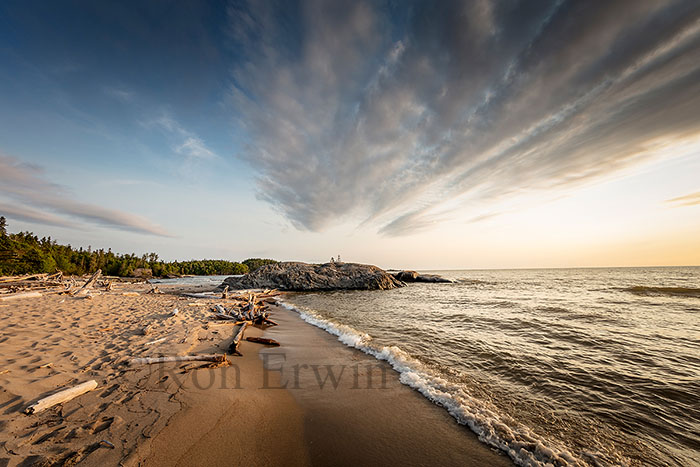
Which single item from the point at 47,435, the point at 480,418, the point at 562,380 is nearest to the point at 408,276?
the point at 562,380

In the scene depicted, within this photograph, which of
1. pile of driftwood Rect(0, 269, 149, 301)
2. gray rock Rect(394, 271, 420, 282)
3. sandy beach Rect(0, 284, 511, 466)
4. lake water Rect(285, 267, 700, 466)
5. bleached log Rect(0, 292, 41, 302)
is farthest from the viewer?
gray rock Rect(394, 271, 420, 282)

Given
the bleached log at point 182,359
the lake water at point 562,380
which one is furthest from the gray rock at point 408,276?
the bleached log at point 182,359

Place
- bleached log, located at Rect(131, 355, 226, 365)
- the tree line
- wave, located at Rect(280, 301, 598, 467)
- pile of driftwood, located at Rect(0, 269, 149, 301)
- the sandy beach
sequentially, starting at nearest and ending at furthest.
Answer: the sandy beach, wave, located at Rect(280, 301, 598, 467), bleached log, located at Rect(131, 355, 226, 365), pile of driftwood, located at Rect(0, 269, 149, 301), the tree line

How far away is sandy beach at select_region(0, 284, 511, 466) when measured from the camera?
11.4 feet

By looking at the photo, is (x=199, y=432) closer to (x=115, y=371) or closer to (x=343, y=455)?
(x=343, y=455)

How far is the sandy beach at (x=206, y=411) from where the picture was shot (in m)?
3.46

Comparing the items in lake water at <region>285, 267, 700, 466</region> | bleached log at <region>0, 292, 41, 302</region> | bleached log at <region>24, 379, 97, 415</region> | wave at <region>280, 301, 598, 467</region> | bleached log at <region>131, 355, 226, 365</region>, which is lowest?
lake water at <region>285, 267, 700, 466</region>

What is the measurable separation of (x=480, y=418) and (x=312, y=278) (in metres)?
35.2

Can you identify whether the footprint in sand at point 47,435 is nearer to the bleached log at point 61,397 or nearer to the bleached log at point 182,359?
the bleached log at point 61,397

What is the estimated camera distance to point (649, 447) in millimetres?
4090

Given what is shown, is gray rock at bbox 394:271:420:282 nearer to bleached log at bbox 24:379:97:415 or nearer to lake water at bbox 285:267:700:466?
lake water at bbox 285:267:700:466

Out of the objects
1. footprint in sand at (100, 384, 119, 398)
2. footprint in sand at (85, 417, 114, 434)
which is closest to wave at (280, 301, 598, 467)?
footprint in sand at (85, 417, 114, 434)

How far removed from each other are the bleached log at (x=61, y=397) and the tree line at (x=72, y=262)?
4308 centimetres

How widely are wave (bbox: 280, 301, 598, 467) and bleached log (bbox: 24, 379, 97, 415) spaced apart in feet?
22.9
